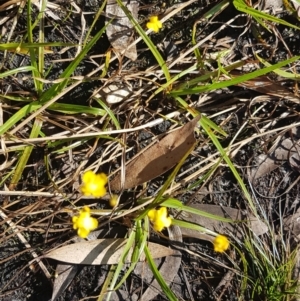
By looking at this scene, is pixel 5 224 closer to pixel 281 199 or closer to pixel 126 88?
pixel 126 88

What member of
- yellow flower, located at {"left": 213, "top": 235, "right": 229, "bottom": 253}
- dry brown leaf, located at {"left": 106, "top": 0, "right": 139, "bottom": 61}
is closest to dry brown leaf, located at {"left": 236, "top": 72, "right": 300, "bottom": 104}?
dry brown leaf, located at {"left": 106, "top": 0, "right": 139, "bottom": 61}

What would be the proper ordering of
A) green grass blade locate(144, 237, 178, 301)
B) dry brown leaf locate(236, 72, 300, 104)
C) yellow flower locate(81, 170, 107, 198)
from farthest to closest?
1. dry brown leaf locate(236, 72, 300, 104)
2. green grass blade locate(144, 237, 178, 301)
3. yellow flower locate(81, 170, 107, 198)

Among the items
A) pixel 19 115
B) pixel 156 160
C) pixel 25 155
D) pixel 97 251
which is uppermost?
pixel 19 115

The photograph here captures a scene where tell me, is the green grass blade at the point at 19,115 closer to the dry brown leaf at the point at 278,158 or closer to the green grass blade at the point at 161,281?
the green grass blade at the point at 161,281

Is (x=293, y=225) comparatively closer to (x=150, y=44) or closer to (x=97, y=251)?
(x=97, y=251)

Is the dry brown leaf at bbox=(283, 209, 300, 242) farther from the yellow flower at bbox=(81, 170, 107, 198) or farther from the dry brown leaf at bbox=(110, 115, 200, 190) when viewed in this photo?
the yellow flower at bbox=(81, 170, 107, 198)

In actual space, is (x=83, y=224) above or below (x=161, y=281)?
above

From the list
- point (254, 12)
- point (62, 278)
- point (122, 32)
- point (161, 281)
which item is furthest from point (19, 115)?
point (254, 12)

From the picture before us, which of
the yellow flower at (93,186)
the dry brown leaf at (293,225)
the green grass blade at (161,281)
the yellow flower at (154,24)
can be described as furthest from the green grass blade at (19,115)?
the dry brown leaf at (293,225)

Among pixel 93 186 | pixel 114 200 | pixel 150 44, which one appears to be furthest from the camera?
pixel 114 200
